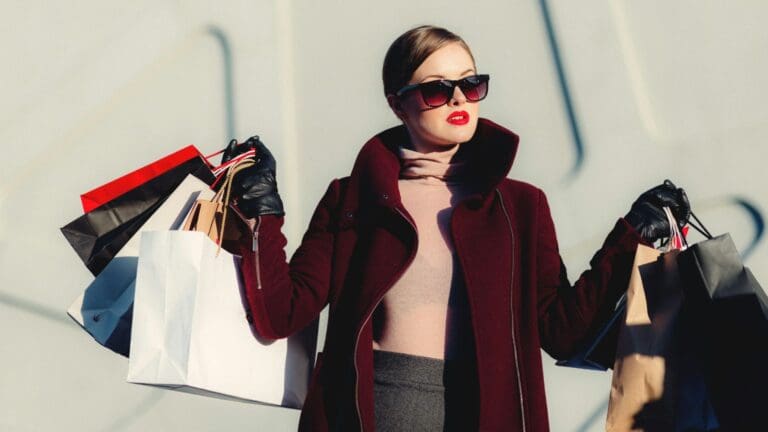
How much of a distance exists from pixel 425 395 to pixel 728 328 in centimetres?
47

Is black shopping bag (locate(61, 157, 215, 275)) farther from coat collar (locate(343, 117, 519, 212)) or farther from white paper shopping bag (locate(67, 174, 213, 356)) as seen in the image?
coat collar (locate(343, 117, 519, 212))

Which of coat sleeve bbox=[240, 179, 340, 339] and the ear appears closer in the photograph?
coat sleeve bbox=[240, 179, 340, 339]

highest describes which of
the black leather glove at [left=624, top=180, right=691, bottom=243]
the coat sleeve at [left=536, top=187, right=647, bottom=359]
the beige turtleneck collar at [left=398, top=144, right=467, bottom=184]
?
the beige turtleneck collar at [left=398, top=144, right=467, bottom=184]

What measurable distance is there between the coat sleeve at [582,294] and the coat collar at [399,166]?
158 mm

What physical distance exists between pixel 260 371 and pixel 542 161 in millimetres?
1083

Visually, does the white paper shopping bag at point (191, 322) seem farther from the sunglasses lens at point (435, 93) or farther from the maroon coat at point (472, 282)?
the sunglasses lens at point (435, 93)

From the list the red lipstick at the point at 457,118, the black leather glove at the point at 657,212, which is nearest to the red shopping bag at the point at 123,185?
the red lipstick at the point at 457,118

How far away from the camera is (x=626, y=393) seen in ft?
5.68

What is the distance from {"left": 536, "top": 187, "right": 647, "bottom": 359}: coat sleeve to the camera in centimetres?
172

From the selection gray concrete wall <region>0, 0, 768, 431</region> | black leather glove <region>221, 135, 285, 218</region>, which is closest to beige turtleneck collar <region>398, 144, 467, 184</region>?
black leather glove <region>221, 135, 285, 218</region>

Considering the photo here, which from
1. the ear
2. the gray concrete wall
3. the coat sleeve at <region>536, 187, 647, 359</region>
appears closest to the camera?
the coat sleeve at <region>536, 187, 647, 359</region>

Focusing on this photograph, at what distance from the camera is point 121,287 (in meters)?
1.90

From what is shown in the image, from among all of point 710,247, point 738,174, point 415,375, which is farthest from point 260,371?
point 738,174

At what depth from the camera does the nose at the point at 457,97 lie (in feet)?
5.72
